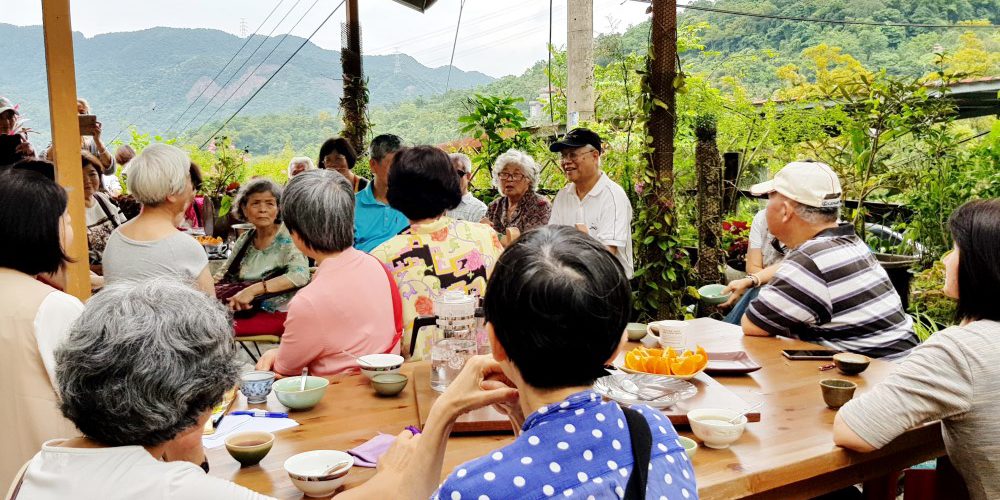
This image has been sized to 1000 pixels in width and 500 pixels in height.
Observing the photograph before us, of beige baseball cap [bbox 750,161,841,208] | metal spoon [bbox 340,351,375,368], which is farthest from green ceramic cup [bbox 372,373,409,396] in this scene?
beige baseball cap [bbox 750,161,841,208]

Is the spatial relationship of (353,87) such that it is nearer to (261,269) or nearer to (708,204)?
(261,269)

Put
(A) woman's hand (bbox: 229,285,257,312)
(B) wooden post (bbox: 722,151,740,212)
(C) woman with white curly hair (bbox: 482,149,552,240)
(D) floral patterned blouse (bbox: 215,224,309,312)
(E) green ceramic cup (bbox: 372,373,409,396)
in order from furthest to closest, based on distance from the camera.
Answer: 1. (B) wooden post (bbox: 722,151,740,212)
2. (C) woman with white curly hair (bbox: 482,149,552,240)
3. (D) floral patterned blouse (bbox: 215,224,309,312)
4. (A) woman's hand (bbox: 229,285,257,312)
5. (E) green ceramic cup (bbox: 372,373,409,396)

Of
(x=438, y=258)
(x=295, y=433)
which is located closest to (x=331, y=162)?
(x=438, y=258)

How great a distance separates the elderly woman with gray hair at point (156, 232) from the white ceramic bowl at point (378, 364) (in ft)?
3.62

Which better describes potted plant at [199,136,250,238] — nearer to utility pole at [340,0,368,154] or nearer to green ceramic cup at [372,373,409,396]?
utility pole at [340,0,368,154]

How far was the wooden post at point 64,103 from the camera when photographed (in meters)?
2.64

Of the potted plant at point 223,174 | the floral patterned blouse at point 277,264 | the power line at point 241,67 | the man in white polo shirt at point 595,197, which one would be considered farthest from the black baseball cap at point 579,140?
the power line at point 241,67

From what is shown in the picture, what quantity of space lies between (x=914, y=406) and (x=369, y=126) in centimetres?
685

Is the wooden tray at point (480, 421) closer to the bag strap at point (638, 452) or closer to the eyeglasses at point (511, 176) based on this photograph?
the bag strap at point (638, 452)

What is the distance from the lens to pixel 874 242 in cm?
577

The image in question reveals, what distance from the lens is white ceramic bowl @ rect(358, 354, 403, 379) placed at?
2.41 m

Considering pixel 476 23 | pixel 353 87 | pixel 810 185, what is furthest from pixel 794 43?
pixel 810 185

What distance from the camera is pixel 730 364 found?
2488 millimetres

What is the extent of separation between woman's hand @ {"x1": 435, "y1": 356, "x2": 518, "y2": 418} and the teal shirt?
10.3 feet
